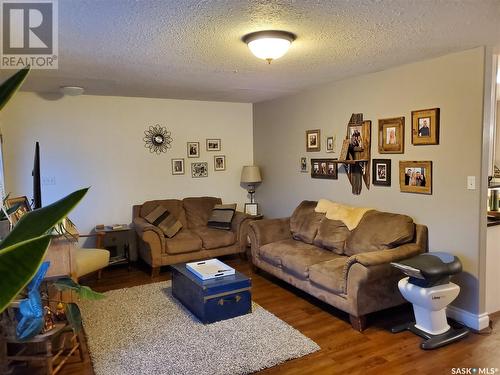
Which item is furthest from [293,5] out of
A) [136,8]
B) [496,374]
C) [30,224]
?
[496,374]

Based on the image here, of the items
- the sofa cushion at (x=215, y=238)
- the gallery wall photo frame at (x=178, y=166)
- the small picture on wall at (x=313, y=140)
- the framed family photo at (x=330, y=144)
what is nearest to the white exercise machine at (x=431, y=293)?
the framed family photo at (x=330, y=144)

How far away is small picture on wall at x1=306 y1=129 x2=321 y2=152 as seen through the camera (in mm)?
4651

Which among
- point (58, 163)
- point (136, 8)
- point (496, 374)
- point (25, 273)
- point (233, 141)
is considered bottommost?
point (496, 374)

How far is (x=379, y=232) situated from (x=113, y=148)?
359 cm

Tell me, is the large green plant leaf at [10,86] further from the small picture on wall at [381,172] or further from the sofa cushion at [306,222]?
the sofa cushion at [306,222]

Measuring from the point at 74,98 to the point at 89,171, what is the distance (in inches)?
37.7

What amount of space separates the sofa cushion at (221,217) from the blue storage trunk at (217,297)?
170cm

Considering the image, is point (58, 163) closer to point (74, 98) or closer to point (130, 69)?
point (74, 98)

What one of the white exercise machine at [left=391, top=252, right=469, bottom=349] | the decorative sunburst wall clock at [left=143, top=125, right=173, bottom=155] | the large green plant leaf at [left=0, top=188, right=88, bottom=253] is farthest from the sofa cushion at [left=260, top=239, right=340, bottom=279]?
the large green plant leaf at [left=0, top=188, right=88, bottom=253]

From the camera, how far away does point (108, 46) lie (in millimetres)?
2732

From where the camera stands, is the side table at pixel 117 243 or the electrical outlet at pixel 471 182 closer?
the electrical outlet at pixel 471 182

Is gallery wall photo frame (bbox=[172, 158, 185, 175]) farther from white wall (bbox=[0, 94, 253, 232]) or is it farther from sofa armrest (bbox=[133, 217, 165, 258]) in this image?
sofa armrest (bbox=[133, 217, 165, 258])

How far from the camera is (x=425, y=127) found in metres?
3.36

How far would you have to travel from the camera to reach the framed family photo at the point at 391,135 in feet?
11.8
